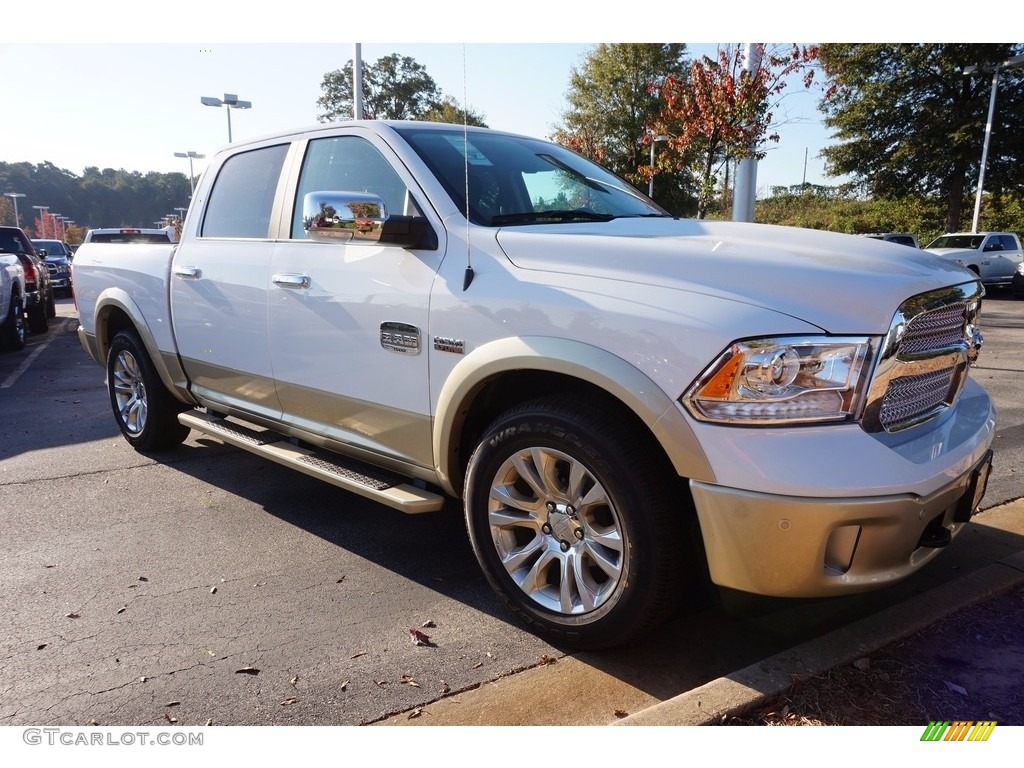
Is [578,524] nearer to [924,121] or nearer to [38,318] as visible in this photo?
[38,318]

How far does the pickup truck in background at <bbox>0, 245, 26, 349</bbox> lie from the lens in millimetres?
10281

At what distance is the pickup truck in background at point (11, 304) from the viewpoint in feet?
33.7

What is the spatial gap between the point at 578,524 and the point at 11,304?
35.6 ft

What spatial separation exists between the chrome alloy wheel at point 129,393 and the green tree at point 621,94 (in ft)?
99.4

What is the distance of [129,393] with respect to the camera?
539cm

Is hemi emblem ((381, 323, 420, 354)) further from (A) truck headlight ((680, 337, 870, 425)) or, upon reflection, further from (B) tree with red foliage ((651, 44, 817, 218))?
(B) tree with red foliage ((651, 44, 817, 218))

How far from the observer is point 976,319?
301 centimetres

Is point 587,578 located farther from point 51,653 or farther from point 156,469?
point 156,469

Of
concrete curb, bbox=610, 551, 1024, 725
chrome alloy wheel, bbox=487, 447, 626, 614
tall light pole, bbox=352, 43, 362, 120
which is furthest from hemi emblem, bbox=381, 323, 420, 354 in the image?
tall light pole, bbox=352, 43, 362, 120

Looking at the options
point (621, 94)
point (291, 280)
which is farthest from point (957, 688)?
point (621, 94)

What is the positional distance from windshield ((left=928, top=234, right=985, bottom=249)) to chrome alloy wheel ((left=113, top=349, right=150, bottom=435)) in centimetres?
2215

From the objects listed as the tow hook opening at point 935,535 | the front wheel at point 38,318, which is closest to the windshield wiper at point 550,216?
the tow hook opening at point 935,535

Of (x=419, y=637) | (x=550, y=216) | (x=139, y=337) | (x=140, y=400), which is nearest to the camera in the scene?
(x=419, y=637)

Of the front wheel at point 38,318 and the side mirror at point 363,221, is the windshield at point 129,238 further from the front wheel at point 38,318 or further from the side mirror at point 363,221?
the front wheel at point 38,318
